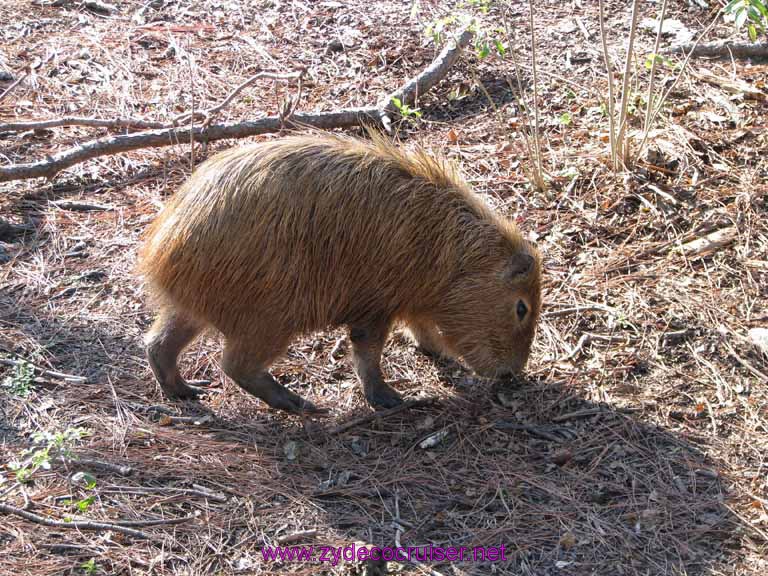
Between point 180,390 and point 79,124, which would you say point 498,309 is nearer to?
point 180,390

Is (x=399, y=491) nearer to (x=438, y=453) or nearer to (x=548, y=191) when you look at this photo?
(x=438, y=453)

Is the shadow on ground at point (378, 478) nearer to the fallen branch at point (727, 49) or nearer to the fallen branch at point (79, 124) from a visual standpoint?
the fallen branch at point (79, 124)

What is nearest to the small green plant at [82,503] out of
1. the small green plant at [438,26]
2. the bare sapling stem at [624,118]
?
the small green plant at [438,26]

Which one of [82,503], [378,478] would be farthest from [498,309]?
[82,503]

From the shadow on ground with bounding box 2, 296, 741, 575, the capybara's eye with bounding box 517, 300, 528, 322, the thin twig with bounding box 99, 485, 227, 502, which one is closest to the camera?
the shadow on ground with bounding box 2, 296, 741, 575

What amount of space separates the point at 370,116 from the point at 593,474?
3515 mm

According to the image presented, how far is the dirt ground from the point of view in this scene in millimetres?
3803

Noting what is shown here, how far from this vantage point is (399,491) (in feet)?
13.5

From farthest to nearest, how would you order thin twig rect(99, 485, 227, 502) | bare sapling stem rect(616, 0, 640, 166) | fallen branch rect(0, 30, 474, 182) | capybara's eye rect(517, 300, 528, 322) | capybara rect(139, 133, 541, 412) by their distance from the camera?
fallen branch rect(0, 30, 474, 182), bare sapling stem rect(616, 0, 640, 166), capybara's eye rect(517, 300, 528, 322), capybara rect(139, 133, 541, 412), thin twig rect(99, 485, 227, 502)

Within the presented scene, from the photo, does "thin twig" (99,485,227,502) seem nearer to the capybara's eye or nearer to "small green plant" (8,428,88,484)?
"small green plant" (8,428,88,484)

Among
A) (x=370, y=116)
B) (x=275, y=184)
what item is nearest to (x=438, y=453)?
(x=275, y=184)

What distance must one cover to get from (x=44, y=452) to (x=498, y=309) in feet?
7.80

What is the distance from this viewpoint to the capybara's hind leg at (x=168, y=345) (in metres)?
4.62

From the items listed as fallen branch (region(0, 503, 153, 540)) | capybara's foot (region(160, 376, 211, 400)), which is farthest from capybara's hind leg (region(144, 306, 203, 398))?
fallen branch (region(0, 503, 153, 540))
